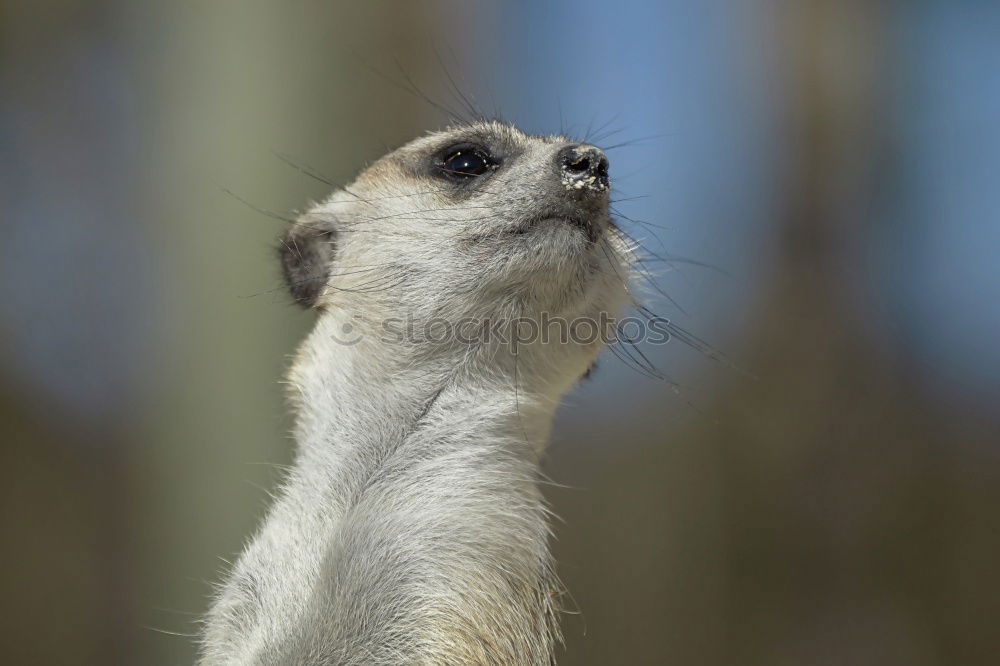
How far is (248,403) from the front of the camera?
9.43 feet

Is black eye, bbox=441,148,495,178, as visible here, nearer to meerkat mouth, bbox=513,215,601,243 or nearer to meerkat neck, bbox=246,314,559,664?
meerkat mouth, bbox=513,215,601,243

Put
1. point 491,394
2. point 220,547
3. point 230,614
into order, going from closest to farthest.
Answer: point 230,614
point 491,394
point 220,547

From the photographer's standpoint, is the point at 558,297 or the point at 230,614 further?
the point at 558,297

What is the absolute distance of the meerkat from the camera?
1.26 m

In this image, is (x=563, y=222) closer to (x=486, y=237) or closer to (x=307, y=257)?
(x=486, y=237)

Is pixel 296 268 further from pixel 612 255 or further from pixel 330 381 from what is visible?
pixel 612 255

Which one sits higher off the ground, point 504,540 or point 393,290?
point 393,290

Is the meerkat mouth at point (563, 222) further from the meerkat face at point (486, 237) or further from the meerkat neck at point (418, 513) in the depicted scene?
the meerkat neck at point (418, 513)

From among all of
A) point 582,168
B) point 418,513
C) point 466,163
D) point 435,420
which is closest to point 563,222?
point 582,168

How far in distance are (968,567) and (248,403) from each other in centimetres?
291

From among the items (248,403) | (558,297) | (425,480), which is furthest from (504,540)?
(248,403)

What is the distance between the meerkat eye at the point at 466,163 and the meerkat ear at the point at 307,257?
0.33 metres

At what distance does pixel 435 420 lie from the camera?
1.47 metres

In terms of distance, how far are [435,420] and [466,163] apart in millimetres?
560
